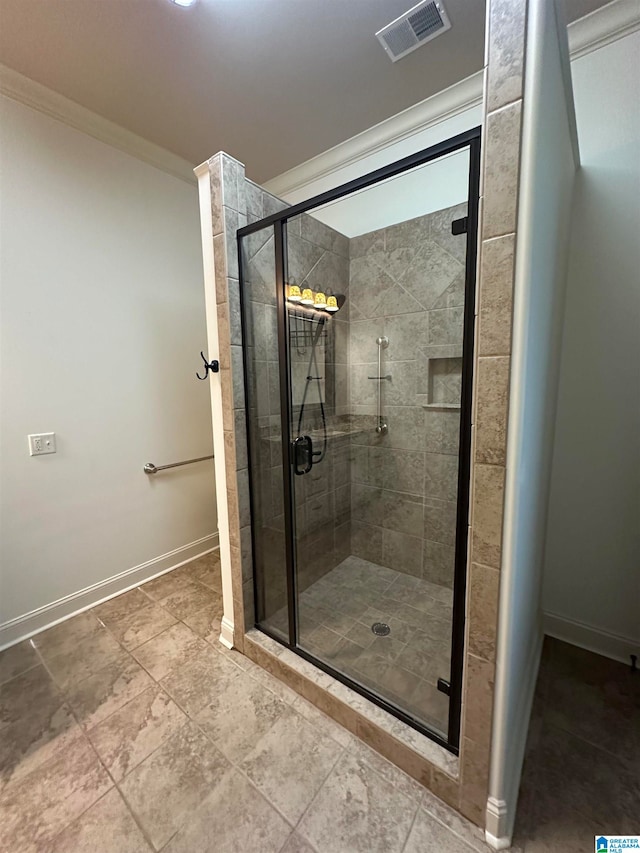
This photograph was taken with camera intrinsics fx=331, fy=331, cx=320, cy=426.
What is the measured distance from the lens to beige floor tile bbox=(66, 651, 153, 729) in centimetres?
144

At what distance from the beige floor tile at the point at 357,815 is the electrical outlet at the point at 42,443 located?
208 cm

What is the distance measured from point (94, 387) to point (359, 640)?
2162 mm

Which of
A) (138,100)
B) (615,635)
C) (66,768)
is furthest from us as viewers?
(138,100)

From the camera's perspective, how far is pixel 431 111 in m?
1.96

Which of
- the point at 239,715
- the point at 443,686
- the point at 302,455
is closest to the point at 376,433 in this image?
the point at 302,455

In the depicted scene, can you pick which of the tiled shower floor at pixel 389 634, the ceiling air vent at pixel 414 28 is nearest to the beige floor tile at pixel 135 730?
the tiled shower floor at pixel 389 634

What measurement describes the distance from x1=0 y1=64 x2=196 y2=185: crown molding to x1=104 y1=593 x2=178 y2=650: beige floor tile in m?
2.92

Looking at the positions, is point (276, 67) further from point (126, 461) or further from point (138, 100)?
point (126, 461)

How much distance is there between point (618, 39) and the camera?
1.46 metres

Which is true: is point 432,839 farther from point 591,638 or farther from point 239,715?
point 591,638

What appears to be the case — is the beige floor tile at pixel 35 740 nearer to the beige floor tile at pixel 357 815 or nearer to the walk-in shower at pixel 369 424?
the walk-in shower at pixel 369 424

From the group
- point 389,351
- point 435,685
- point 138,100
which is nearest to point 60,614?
point 435,685

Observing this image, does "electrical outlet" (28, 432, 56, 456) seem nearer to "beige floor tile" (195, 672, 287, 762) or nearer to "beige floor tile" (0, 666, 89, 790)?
"beige floor tile" (0, 666, 89, 790)

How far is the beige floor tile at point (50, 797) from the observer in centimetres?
105
